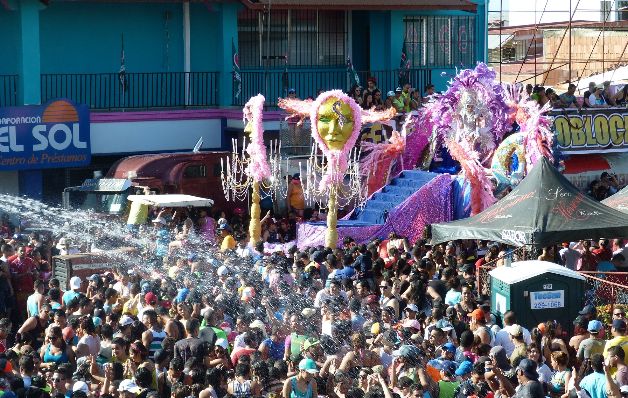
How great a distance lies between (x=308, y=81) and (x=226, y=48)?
2.22 metres

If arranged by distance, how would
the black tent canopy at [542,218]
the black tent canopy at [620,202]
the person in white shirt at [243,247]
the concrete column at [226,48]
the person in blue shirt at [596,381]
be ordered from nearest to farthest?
1. the person in blue shirt at [596,381]
2. the black tent canopy at [542,218]
3. the black tent canopy at [620,202]
4. the person in white shirt at [243,247]
5. the concrete column at [226,48]

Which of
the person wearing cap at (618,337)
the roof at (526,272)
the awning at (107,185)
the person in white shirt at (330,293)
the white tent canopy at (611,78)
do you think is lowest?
the person wearing cap at (618,337)

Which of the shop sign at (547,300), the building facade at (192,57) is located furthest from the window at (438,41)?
the shop sign at (547,300)

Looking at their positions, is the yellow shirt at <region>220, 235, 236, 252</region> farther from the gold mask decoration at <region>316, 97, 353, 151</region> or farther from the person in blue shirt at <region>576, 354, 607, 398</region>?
the person in blue shirt at <region>576, 354, 607, 398</region>

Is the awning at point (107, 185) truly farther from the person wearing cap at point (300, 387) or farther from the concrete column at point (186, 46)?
the person wearing cap at point (300, 387)

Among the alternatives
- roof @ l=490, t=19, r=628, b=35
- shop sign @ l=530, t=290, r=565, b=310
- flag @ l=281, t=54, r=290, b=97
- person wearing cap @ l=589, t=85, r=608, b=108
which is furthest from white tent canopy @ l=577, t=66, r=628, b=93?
shop sign @ l=530, t=290, r=565, b=310

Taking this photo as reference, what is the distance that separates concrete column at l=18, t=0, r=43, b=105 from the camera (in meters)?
28.0

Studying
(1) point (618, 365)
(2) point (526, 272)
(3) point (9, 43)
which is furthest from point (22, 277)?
(3) point (9, 43)

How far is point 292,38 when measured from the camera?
31859 millimetres

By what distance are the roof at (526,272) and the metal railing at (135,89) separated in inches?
577

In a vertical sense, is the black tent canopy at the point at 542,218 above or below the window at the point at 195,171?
below

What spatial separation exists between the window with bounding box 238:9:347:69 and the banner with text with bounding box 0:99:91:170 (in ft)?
16.3

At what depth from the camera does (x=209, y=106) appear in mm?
30328

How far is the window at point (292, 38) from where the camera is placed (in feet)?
103
